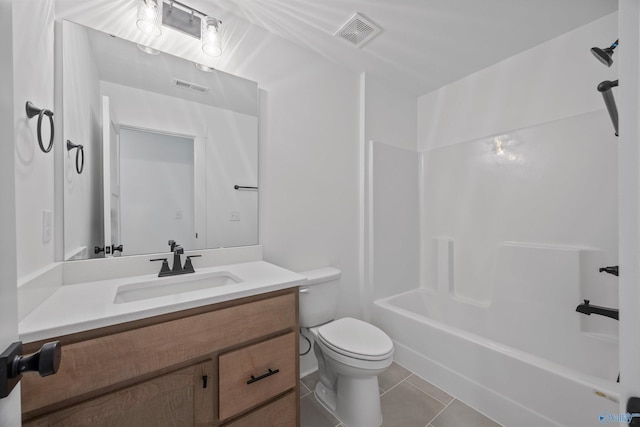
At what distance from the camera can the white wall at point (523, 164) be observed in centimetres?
172

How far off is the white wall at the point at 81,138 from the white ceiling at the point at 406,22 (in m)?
0.16

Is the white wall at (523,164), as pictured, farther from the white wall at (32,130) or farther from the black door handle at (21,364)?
the white wall at (32,130)

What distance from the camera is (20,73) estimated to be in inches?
32.6

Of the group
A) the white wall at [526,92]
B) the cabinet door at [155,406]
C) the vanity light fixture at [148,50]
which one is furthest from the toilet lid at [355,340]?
the white wall at [526,92]

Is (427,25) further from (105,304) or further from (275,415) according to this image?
(275,415)

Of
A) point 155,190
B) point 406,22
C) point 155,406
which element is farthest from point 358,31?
point 155,406

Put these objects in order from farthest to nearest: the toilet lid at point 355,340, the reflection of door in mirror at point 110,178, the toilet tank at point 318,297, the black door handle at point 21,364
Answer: the toilet tank at point 318,297, the toilet lid at point 355,340, the reflection of door in mirror at point 110,178, the black door handle at point 21,364

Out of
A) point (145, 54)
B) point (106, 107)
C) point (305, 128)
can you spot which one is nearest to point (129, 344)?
point (106, 107)

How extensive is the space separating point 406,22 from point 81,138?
1.98 meters

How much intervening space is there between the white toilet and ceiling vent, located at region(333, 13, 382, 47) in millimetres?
1668

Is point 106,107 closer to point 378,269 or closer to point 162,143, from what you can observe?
point 162,143

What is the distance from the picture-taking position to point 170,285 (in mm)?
1270

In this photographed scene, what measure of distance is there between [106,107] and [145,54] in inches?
13.4

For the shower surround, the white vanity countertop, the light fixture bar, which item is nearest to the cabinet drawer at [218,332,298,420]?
the white vanity countertop
